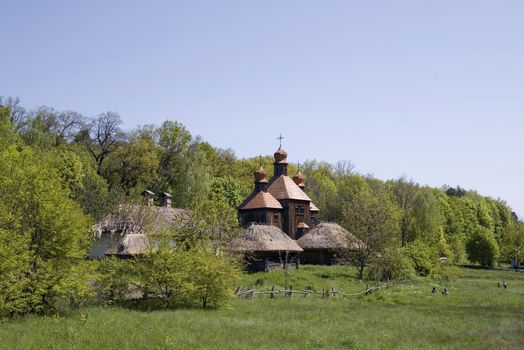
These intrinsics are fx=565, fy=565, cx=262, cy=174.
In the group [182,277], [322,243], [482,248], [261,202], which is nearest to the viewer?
[182,277]

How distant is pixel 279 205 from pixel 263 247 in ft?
45.1

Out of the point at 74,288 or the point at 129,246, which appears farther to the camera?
the point at 129,246

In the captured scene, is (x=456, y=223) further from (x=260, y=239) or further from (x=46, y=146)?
(x=46, y=146)

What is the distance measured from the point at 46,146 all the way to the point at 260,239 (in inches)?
1212

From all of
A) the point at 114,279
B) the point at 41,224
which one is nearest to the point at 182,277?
the point at 114,279

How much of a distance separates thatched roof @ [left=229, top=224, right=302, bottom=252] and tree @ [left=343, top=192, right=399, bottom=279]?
20.7ft

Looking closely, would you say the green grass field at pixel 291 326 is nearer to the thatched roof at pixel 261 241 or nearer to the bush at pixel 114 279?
the bush at pixel 114 279

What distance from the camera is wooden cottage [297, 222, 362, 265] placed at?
62.1m

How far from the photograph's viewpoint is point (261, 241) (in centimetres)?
5384

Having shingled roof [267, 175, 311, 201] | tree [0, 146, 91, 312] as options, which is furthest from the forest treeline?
shingled roof [267, 175, 311, 201]

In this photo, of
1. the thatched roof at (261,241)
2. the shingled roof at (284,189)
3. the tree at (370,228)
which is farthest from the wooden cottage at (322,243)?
the thatched roof at (261,241)

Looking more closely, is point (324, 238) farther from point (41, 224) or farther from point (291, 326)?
point (41, 224)

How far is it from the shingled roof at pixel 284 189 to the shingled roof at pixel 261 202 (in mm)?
2154

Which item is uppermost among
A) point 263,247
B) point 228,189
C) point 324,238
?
point 228,189
